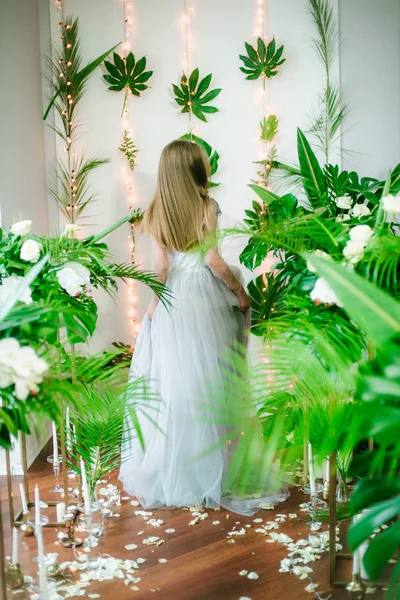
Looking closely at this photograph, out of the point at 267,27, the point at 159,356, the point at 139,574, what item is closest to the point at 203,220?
the point at 159,356

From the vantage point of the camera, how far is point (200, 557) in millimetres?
2512

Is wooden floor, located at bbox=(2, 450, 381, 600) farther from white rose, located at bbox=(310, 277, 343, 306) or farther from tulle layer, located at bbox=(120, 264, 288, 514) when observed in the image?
white rose, located at bbox=(310, 277, 343, 306)

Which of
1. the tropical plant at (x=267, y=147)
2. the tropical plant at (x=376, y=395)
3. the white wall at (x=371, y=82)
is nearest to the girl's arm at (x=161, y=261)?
the tropical plant at (x=267, y=147)

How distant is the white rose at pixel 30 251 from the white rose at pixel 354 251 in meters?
0.96

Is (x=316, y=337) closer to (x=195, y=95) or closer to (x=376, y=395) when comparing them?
(x=376, y=395)

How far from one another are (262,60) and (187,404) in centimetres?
224

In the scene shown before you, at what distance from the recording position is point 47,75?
4.18 m

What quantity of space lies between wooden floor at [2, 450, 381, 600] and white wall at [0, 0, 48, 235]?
64.8 inches

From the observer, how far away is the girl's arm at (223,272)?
303cm

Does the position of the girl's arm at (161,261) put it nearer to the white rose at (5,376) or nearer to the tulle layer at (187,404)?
the tulle layer at (187,404)

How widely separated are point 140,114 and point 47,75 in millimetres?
624

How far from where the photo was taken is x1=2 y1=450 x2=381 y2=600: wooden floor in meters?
2.27

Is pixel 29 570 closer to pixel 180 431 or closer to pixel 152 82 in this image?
pixel 180 431

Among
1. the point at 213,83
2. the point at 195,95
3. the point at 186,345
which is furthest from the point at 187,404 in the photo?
the point at 213,83
